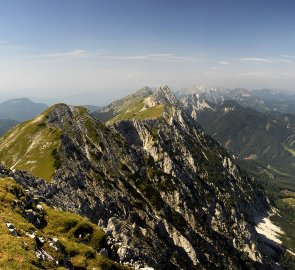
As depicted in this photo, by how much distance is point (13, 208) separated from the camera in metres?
59.0

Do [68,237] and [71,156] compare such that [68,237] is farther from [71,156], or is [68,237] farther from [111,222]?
[71,156]

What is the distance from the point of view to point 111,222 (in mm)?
→ 116062

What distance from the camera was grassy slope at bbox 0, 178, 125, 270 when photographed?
40.5m

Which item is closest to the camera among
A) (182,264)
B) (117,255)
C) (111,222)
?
(117,255)

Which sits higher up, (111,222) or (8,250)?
(8,250)

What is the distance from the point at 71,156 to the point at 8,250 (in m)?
159

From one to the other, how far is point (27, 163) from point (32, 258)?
523 feet

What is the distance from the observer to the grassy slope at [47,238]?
4053cm

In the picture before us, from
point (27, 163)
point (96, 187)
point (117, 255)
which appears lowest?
point (96, 187)

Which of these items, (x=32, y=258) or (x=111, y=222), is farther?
(x=111, y=222)

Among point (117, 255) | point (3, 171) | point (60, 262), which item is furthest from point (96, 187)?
point (60, 262)

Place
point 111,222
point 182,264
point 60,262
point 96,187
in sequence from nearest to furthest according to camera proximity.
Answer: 1. point 60,262
2. point 111,222
3. point 182,264
4. point 96,187

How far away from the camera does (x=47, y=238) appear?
172 ft

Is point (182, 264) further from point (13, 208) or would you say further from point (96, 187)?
point (13, 208)
